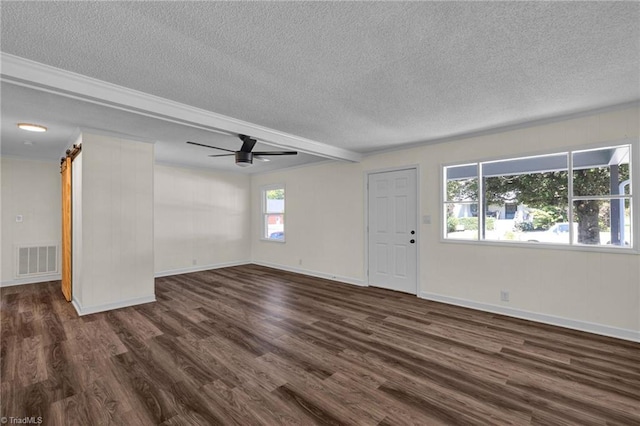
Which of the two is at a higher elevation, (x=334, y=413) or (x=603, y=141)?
(x=603, y=141)

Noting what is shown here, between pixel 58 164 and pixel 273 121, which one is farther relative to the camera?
pixel 58 164

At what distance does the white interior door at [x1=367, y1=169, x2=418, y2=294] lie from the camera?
4.86 m

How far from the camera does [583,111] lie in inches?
128

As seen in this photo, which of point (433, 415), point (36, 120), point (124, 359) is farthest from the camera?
point (36, 120)

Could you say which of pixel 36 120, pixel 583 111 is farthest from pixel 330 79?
pixel 36 120

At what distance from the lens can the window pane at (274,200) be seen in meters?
7.34

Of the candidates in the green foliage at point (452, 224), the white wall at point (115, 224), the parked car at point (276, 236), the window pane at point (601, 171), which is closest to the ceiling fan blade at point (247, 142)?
the white wall at point (115, 224)

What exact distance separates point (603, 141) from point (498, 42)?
237cm

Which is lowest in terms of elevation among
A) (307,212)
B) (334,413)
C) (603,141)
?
(334,413)

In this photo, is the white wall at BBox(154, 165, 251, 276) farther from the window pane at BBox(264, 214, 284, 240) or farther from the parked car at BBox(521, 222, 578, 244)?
→ the parked car at BBox(521, 222, 578, 244)

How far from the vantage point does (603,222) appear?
129 inches

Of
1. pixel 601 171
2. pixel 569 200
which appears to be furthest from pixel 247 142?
pixel 601 171

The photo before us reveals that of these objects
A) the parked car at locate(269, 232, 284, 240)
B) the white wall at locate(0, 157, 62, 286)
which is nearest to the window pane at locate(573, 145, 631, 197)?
the parked car at locate(269, 232, 284, 240)

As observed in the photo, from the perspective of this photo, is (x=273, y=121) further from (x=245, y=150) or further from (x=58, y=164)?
(x=58, y=164)
